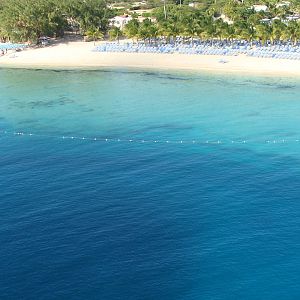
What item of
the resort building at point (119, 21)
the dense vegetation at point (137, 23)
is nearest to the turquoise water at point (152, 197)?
the dense vegetation at point (137, 23)

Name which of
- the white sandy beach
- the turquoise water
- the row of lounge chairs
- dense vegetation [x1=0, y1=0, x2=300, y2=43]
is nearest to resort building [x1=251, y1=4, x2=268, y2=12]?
dense vegetation [x1=0, y1=0, x2=300, y2=43]

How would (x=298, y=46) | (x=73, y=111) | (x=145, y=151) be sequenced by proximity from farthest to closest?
(x=298, y=46) < (x=73, y=111) < (x=145, y=151)

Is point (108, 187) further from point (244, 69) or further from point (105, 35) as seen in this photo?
point (105, 35)

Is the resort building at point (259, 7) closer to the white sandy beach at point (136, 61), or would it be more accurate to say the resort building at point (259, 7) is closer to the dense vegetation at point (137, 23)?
the dense vegetation at point (137, 23)

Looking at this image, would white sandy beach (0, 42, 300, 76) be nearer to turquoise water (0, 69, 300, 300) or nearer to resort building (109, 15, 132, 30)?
resort building (109, 15, 132, 30)

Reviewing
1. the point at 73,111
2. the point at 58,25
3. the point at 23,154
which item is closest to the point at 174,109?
the point at 73,111

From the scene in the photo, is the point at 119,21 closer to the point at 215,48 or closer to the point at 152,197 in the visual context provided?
the point at 215,48

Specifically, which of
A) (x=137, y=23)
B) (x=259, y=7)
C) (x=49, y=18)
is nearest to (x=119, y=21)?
(x=137, y=23)
